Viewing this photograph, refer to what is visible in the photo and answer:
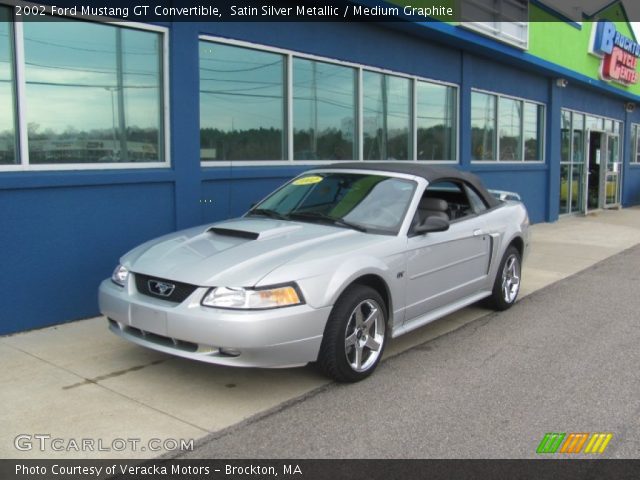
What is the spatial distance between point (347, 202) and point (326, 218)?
0.92 feet

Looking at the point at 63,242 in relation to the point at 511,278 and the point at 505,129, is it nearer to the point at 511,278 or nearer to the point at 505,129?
the point at 511,278

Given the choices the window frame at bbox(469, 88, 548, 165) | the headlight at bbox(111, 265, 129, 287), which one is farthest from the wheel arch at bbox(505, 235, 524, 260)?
the window frame at bbox(469, 88, 548, 165)

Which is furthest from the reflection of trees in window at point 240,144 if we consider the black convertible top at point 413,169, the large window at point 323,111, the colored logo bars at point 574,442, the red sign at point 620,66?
the red sign at point 620,66

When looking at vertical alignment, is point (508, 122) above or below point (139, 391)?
above

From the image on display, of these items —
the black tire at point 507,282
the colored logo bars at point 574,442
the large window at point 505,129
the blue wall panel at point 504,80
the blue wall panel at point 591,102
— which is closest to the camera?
the colored logo bars at point 574,442

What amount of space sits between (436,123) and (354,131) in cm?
268

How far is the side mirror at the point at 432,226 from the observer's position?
520 centimetres

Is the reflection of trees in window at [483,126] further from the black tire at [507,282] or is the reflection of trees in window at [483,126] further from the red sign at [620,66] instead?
the black tire at [507,282]

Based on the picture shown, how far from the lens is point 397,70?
34.7 feet

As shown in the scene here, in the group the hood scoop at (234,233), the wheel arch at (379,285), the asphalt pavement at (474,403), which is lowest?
the asphalt pavement at (474,403)

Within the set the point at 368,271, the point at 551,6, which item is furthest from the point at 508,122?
the point at 368,271

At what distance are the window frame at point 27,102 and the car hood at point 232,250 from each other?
168 centimetres

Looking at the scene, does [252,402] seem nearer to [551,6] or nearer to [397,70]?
[397,70]

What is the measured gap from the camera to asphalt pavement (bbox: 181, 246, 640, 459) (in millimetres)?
3695
